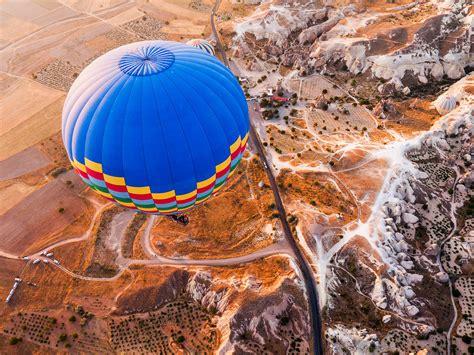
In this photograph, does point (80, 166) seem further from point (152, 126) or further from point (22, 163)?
point (22, 163)

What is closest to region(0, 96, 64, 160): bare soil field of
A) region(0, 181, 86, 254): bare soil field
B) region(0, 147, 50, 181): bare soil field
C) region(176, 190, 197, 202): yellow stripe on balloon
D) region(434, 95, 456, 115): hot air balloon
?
region(0, 147, 50, 181): bare soil field

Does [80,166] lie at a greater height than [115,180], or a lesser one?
lesser

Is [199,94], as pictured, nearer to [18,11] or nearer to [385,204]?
[385,204]

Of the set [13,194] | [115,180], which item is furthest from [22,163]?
→ [115,180]

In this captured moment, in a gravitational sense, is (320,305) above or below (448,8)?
below

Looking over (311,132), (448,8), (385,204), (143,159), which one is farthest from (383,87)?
(143,159)

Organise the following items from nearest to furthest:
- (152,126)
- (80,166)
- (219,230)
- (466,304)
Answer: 1. (152,126)
2. (80,166)
3. (466,304)
4. (219,230)

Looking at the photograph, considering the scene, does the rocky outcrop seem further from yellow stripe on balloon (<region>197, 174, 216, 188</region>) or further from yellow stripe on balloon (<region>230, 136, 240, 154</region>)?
yellow stripe on balloon (<region>197, 174, 216, 188</region>)
